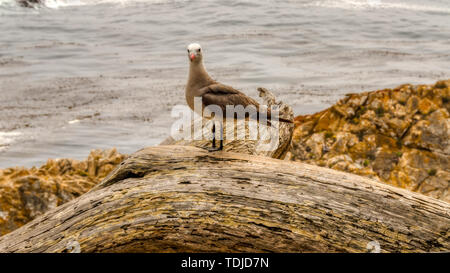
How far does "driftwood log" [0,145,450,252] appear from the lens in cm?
473

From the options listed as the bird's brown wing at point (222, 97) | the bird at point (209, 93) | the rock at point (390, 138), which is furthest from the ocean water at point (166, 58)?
the bird's brown wing at point (222, 97)

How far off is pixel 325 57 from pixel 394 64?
3174mm

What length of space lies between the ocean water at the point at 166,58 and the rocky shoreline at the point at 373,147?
5.60 meters

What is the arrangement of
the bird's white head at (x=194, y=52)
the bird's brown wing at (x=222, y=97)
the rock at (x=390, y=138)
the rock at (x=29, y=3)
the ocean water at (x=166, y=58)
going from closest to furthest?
the bird's brown wing at (x=222, y=97)
the bird's white head at (x=194, y=52)
the rock at (x=390, y=138)
the ocean water at (x=166, y=58)
the rock at (x=29, y=3)

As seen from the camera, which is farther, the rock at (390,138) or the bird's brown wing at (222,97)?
the rock at (390,138)

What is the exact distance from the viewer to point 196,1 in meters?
31.5

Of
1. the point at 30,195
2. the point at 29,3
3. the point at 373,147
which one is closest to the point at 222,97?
the point at 30,195

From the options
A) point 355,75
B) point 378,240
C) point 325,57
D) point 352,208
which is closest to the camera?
point 378,240

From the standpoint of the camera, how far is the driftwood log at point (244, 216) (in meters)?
4.73

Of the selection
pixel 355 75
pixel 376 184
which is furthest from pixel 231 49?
pixel 376 184

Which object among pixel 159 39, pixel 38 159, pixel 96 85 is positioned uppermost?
pixel 159 39

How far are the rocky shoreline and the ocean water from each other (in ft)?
18.4

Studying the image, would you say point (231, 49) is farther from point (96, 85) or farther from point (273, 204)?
point (273, 204)

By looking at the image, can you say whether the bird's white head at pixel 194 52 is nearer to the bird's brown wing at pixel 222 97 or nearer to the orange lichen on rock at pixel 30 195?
the bird's brown wing at pixel 222 97
